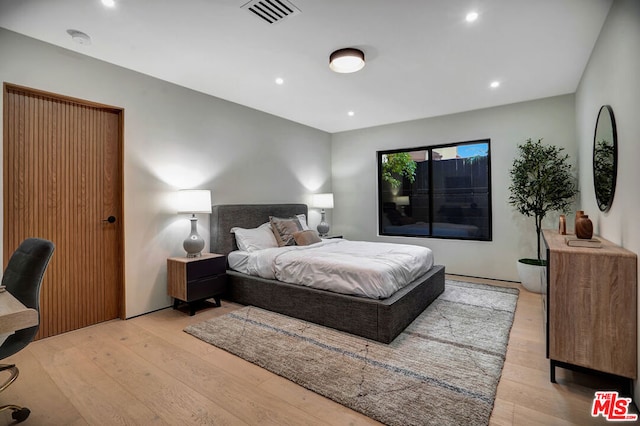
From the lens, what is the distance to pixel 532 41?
2.74 metres

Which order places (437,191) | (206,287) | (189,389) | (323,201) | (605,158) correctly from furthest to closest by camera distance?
1. (323,201)
2. (437,191)
3. (206,287)
4. (605,158)
5. (189,389)

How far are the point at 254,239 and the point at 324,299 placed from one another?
150 centimetres

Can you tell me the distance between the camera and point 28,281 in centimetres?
163

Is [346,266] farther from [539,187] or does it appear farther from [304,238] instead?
[539,187]

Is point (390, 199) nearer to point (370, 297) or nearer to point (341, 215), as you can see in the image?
point (341, 215)

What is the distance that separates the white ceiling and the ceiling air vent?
0.05m

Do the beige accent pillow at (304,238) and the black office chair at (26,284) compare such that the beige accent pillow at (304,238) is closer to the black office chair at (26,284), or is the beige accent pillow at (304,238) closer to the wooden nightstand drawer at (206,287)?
the wooden nightstand drawer at (206,287)

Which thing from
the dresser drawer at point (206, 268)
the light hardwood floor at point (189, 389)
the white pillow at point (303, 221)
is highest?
the white pillow at point (303, 221)

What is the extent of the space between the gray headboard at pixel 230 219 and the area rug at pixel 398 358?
0.96m

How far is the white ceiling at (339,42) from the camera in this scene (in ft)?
7.47

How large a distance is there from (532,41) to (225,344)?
3771 millimetres

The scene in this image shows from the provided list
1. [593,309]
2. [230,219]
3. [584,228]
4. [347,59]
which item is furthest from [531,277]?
[230,219]

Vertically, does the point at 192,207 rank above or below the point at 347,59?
below

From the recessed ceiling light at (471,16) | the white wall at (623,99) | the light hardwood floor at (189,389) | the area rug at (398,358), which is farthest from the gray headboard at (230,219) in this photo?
the white wall at (623,99)
